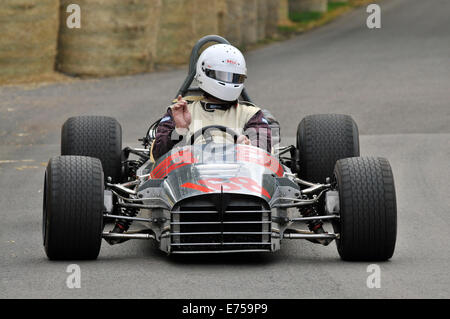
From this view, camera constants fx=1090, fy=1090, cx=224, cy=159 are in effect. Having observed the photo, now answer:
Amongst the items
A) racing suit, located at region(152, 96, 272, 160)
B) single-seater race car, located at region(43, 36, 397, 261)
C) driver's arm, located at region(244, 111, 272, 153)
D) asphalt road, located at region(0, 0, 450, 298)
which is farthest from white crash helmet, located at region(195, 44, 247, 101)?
asphalt road, located at region(0, 0, 450, 298)

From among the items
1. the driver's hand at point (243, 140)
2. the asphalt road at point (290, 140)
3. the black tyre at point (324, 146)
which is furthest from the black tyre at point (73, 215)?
the black tyre at point (324, 146)

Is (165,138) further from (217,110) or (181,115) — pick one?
(217,110)

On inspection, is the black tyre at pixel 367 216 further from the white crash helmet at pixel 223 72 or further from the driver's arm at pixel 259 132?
the white crash helmet at pixel 223 72

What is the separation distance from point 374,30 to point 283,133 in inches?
736

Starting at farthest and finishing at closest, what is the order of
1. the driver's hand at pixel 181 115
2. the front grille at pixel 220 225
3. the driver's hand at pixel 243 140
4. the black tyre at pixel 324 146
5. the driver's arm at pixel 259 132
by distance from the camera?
1. the black tyre at pixel 324 146
2. the driver's arm at pixel 259 132
3. the driver's hand at pixel 181 115
4. the driver's hand at pixel 243 140
5. the front grille at pixel 220 225

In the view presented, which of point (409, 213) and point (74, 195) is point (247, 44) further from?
point (74, 195)

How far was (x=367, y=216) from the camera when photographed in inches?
320

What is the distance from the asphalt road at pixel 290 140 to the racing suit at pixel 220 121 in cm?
92

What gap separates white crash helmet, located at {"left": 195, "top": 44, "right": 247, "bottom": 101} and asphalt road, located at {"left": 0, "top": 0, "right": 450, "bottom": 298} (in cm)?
143

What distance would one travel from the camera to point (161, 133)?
930 centimetres

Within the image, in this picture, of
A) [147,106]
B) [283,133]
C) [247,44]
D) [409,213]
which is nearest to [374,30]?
[247,44]

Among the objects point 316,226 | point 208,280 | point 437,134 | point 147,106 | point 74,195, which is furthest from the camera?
point 147,106

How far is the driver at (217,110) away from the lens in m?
9.30

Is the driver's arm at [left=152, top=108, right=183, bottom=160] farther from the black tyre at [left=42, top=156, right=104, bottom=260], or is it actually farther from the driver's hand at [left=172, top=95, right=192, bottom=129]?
the black tyre at [left=42, top=156, right=104, bottom=260]
